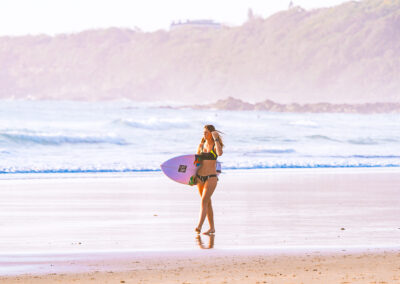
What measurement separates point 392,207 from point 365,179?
7778 mm

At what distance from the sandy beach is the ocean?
7.87m

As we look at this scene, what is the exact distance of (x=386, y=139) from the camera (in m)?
53.8

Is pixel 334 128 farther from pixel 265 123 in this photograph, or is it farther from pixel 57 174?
pixel 57 174

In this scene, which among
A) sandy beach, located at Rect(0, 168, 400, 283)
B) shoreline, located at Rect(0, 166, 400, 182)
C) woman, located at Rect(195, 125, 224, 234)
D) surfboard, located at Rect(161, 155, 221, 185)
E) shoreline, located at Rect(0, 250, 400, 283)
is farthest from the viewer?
shoreline, located at Rect(0, 166, 400, 182)

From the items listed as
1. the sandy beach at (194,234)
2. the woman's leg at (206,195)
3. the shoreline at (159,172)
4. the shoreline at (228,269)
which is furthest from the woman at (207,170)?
the shoreline at (159,172)

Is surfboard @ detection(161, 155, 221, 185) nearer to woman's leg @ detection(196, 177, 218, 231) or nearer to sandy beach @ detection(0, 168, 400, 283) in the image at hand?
woman's leg @ detection(196, 177, 218, 231)

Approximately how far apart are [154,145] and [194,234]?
34.0m

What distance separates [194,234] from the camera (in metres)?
11.7

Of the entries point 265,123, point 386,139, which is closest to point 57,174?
point 386,139

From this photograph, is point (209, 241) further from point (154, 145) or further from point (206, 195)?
point (154, 145)

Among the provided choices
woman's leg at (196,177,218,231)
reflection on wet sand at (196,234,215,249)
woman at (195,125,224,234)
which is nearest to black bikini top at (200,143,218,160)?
woman at (195,125,224,234)

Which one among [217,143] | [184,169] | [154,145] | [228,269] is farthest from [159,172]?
[154,145]

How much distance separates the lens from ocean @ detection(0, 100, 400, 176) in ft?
98.3

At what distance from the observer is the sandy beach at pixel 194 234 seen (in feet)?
28.0
